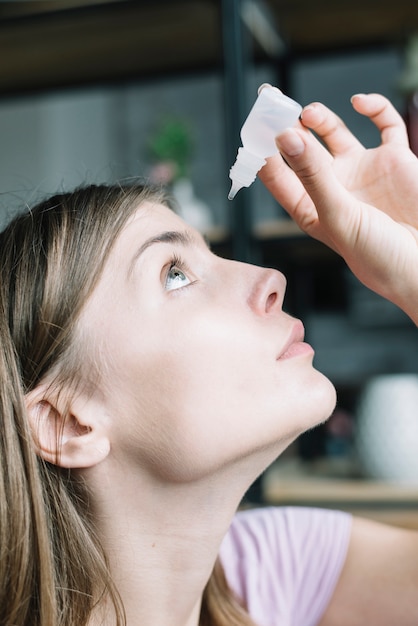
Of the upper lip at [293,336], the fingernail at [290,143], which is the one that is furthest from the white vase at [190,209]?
the fingernail at [290,143]

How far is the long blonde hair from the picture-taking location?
762 mm

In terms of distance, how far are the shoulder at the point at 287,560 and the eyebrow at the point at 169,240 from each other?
17.7 inches

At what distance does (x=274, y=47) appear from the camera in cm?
189

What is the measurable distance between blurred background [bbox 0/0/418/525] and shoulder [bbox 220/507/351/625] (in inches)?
20.3

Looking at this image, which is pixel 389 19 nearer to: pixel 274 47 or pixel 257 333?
pixel 274 47

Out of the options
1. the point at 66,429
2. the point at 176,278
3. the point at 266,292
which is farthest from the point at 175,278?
the point at 66,429

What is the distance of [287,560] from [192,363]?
0.41 m

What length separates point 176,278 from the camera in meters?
0.85

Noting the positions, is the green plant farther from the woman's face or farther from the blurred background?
the woman's face

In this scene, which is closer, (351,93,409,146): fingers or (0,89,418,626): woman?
(0,89,418,626): woman

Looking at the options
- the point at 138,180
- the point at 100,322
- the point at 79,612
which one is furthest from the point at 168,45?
the point at 79,612

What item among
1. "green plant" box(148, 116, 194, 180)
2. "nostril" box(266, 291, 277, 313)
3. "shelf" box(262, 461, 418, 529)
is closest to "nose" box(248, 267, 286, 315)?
"nostril" box(266, 291, 277, 313)

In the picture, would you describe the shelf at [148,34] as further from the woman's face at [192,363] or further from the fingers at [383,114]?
the woman's face at [192,363]

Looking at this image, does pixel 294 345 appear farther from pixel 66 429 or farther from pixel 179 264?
pixel 66 429
